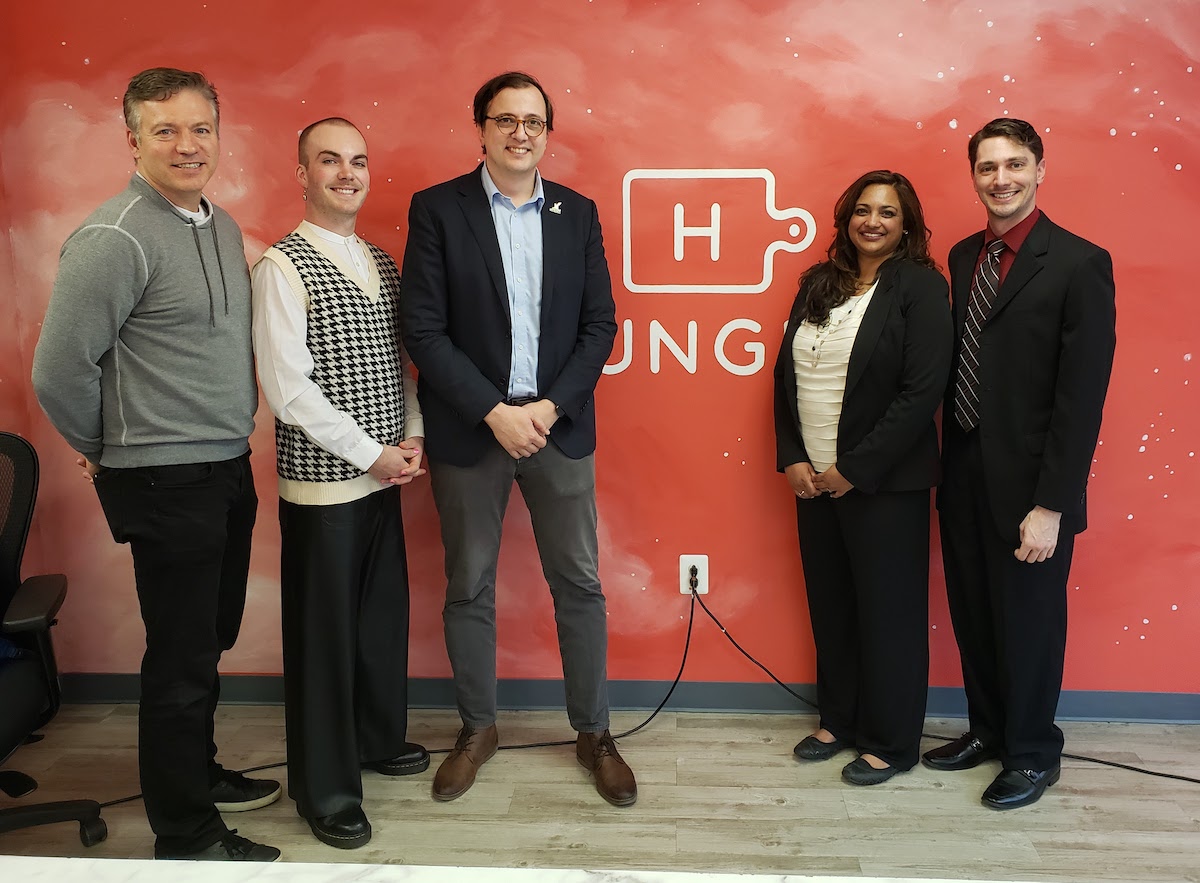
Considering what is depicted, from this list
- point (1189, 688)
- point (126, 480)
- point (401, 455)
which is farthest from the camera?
point (1189, 688)

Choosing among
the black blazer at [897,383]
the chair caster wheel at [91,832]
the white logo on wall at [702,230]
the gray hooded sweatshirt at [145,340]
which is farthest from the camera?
the white logo on wall at [702,230]

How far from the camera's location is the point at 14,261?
9.53 ft

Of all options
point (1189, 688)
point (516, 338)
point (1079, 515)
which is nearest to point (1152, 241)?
point (1079, 515)

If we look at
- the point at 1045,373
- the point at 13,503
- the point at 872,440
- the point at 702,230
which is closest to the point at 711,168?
the point at 702,230

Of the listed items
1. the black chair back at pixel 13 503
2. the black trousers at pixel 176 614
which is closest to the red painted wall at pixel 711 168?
the black chair back at pixel 13 503

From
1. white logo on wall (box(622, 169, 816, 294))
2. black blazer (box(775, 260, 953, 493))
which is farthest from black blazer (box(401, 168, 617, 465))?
black blazer (box(775, 260, 953, 493))

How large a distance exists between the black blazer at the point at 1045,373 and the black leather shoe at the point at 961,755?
0.70m

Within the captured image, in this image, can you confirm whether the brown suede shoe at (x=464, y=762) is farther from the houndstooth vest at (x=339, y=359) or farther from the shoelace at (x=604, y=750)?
the houndstooth vest at (x=339, y=359)

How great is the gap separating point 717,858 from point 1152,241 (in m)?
2.15

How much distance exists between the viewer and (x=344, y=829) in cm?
225

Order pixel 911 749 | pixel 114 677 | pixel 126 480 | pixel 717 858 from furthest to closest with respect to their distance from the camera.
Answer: pixel 114 677, pixel 911 749, pixel 717 858, pixel 126 480

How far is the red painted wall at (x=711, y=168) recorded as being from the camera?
2.63 metres

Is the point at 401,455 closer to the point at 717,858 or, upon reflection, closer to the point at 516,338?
the point at 516,338

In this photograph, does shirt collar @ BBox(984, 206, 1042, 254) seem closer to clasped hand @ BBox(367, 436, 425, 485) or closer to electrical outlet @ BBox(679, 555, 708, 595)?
electrical outlet @ BBox(679, 555, 708, 595)
